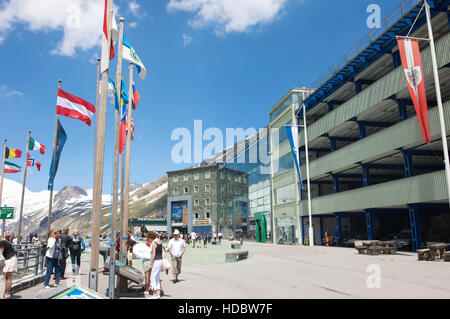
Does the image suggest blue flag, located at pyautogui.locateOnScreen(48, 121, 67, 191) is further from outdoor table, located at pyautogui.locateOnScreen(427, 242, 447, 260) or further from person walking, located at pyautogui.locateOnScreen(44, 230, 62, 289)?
outdoor table, located at pyautogui.locateOnScreen(427, 242, 447, 260)

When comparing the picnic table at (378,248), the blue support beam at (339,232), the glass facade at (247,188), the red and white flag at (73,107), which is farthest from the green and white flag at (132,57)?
the glass facade at (247,188)

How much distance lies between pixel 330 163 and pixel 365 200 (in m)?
7.31

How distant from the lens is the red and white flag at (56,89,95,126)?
1645cm

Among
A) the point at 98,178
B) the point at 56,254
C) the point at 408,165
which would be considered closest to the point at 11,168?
the point at 56,254

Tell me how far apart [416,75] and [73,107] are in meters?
19.5

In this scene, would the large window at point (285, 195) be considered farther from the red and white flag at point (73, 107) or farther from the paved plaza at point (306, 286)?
the red and white flag at point (73, 107)

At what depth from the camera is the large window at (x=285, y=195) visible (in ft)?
156

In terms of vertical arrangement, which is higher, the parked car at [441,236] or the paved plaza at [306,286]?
the parked car at [441,236]

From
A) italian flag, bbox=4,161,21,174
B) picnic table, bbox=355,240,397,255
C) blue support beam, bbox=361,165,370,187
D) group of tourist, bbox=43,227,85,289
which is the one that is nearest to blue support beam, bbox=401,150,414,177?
picnic table, bbox=355,240,397,255

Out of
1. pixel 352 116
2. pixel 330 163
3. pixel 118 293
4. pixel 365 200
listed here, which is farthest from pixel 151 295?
pixel 330 163

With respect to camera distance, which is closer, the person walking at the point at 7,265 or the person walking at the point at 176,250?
the person walking at the point at 7,265

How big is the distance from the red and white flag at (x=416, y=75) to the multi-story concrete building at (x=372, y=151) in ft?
5.35
